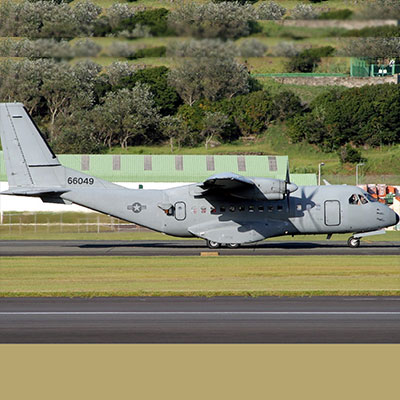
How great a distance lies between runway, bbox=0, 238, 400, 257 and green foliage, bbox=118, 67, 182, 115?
65.3m

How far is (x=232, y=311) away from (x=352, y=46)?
22.4 meters

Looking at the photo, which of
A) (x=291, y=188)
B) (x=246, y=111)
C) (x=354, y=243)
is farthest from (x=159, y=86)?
(x=291, y=188)

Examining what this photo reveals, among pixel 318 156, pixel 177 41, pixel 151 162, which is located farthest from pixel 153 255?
pixel 318 156

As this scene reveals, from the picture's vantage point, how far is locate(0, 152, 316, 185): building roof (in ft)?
251

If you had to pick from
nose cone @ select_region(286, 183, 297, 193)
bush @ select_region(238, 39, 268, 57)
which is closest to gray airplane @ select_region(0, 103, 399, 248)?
nose cone @ select_region(286, 183, 297, 193)

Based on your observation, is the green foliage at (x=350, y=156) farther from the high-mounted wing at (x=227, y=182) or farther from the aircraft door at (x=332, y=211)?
the high-mounted wing at (x=227, y=182)

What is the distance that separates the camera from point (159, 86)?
112625mm

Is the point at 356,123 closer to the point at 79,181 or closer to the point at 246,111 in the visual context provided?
the point at 246,111

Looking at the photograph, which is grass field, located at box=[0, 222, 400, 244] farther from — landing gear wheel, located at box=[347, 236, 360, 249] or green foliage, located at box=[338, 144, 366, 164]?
green foliage, located at box=[338, 144, 366, 164]

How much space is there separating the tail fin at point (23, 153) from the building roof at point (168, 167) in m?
35.6

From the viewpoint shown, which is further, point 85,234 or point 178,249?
point 85,234

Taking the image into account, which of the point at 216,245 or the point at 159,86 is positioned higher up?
the point at 159,86

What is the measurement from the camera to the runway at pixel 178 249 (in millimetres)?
38344

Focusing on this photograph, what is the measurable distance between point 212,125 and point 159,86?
10.6 m
